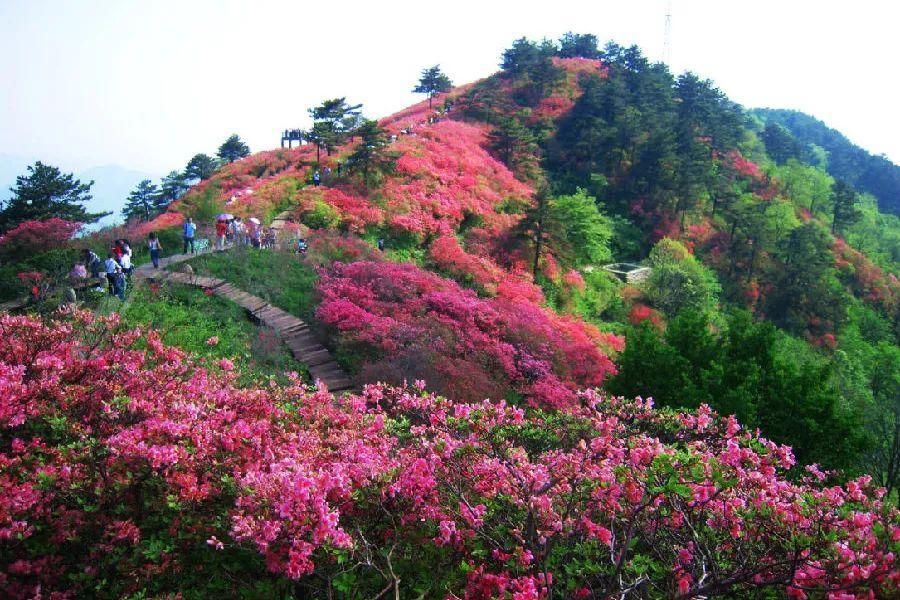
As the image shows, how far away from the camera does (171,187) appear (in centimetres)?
3972

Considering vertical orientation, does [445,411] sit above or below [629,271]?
below

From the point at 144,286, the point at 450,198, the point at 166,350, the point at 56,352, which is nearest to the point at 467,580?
the point at 166,350

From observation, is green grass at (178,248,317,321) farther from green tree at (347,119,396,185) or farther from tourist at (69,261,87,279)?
green tree at (347,119,396,185)

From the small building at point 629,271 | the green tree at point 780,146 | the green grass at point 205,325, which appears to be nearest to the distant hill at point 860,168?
the green tree at point 780,146

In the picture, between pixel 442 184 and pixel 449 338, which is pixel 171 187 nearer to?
pixel 442 184

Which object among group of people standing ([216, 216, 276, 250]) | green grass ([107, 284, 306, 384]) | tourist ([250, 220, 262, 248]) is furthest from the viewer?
tourist ([250, 220, 262, 248])

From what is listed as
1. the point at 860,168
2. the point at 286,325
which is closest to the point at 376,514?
the point at 286,325

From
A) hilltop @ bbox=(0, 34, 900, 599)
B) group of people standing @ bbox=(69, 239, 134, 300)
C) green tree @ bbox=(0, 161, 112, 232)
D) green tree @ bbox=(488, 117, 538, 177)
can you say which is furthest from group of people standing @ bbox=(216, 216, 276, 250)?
green tree @ bbox=(488, 117, 538, 177)

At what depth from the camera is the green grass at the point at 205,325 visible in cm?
1075

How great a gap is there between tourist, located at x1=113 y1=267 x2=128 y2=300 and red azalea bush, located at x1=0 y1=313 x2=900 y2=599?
7197 mm

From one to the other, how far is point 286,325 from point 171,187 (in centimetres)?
3231

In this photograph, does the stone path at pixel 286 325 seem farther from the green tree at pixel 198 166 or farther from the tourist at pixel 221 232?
the green tree at pixel 198 166

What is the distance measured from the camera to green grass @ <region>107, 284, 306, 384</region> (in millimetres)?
10750

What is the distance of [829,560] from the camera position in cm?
347
